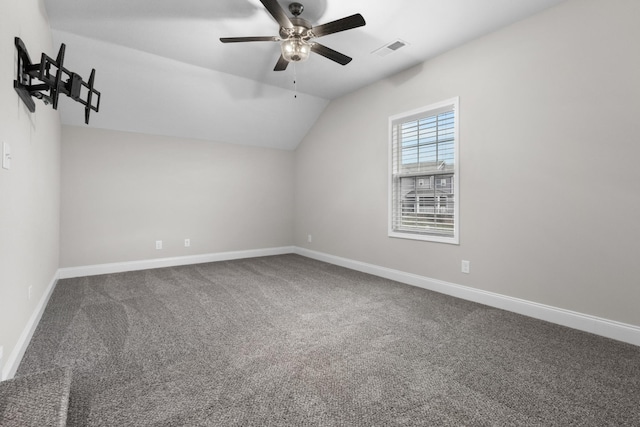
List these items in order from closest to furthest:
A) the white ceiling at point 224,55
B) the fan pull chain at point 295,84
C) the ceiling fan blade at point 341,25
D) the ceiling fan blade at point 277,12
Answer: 1. the ceiling fan blade at point 277,12
2. the ceiling fan blade at point 341,25
3. the white ceiling at point 224,55
4. the fan pull chain at point 295,84

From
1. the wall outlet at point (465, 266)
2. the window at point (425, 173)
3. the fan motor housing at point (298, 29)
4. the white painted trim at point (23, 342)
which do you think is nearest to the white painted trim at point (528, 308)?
the wall outlet at point (465, 266)

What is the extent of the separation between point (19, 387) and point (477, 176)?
366 cm

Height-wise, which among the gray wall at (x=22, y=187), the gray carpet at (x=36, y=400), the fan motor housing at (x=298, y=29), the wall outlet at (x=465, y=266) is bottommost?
the gray carpet at (x=36, y=400)

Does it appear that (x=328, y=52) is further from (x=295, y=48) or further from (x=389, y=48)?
(x=389, y=48)

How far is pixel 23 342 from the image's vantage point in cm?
204

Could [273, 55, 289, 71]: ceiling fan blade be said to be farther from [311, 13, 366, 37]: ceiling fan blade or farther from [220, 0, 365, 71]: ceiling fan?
[311, 13, 366, 37]: ceiling fan blade

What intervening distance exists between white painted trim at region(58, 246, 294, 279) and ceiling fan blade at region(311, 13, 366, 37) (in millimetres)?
3969

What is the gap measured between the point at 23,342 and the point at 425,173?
3.89 meters

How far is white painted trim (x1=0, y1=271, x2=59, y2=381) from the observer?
1.70 metres

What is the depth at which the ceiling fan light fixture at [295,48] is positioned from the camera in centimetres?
269

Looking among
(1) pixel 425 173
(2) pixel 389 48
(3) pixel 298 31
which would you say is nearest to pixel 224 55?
(3) pixel 298 31

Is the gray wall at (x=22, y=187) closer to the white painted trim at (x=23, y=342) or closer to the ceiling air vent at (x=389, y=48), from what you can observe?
the white painted trim at (x=23, y=342)

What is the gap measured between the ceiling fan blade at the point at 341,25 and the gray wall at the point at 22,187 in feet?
6.29

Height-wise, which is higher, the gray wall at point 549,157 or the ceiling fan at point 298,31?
the ceiling fan at point 298,31
